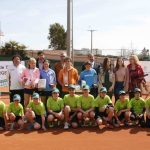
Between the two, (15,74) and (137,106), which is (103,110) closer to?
(137,106)

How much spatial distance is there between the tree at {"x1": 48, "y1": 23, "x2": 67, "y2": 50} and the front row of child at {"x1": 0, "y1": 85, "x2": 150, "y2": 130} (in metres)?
41.3

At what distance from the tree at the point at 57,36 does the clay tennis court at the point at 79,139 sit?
41942mm

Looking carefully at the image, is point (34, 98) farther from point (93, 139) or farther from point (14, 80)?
point (93, 139)

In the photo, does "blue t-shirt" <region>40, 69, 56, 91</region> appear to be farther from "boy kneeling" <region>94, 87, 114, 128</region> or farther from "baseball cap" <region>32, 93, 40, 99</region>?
"boy kneeling" <region>94, 87, 114, 128</region>

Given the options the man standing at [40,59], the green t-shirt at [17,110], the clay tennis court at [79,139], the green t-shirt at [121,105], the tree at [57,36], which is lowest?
the clay tennis court at [79,139]

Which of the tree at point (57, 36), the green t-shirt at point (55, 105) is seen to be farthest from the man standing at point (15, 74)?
the tree at point (57, 36)

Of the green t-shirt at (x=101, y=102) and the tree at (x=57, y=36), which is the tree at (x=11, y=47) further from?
the green t-shirt at (x=101, y=102)

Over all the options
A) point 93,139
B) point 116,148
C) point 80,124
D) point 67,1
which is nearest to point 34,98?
point 80,124

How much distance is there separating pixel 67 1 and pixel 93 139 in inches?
297

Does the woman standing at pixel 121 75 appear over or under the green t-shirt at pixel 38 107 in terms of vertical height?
over

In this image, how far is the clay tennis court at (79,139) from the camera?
26.3 ft

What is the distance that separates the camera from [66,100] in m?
10.3

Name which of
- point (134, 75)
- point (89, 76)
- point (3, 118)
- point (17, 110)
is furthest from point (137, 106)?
point (3, 118)

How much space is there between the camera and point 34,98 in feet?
32.4
